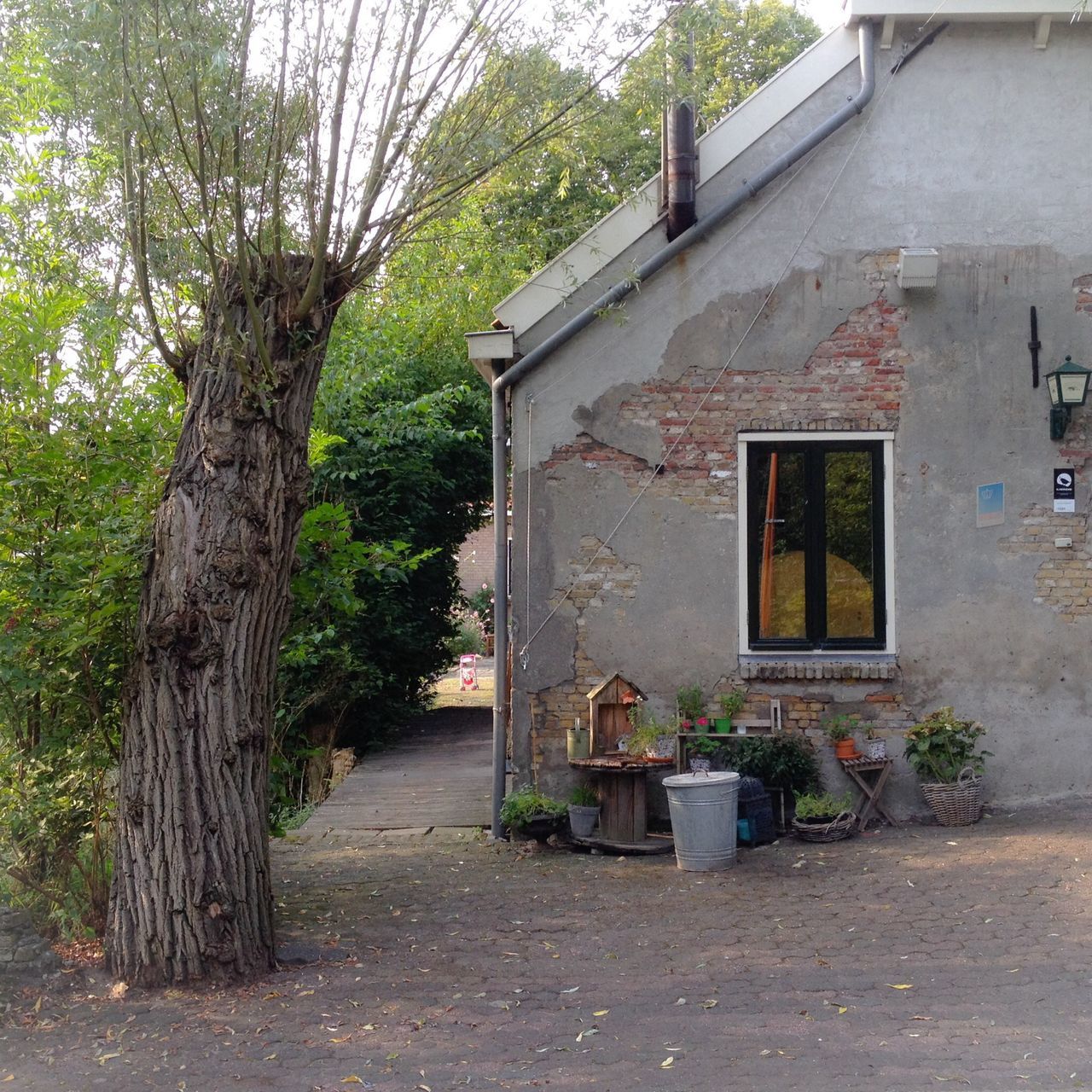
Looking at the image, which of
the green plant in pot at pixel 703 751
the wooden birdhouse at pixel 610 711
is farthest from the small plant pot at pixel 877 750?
the wooden birdhouse at pixel 610 711

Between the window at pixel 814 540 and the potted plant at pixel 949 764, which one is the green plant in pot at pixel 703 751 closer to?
the window at pixel 814 540

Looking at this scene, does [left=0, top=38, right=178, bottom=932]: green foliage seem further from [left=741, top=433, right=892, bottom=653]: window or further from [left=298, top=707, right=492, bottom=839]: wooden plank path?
[left=741, top=433, right=892, bottom=653]: window

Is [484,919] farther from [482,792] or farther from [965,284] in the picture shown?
[965,284]

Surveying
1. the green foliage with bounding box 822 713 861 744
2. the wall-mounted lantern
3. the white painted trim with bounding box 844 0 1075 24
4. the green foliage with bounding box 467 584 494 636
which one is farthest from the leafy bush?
the white painted trim with bounding box 844 0 1075 24

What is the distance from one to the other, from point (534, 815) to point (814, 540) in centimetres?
299

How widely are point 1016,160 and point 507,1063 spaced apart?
7.59 metres

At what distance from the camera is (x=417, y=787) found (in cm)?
1150

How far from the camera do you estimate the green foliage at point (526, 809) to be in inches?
345

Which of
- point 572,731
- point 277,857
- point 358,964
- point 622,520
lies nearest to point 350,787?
point 277,857

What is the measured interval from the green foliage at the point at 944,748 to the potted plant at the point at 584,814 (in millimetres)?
2385

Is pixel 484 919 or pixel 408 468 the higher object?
pixel 408 468

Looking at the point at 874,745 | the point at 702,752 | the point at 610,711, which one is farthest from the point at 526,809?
the point at 874,745

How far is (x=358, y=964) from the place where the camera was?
6113mm

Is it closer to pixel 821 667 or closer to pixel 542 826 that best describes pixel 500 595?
pixel 542 826
